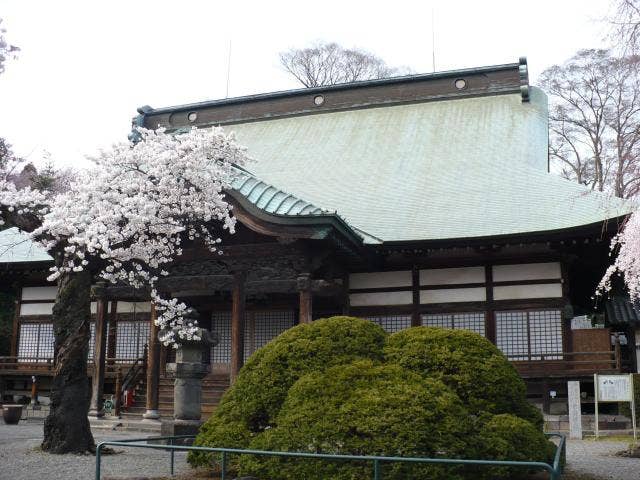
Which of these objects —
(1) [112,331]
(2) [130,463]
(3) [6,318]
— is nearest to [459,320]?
(2) [130,463]

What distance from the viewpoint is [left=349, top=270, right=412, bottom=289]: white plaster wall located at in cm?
1772

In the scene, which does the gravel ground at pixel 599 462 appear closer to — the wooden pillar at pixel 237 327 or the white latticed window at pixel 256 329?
the wooden pillar at pixel 237 327

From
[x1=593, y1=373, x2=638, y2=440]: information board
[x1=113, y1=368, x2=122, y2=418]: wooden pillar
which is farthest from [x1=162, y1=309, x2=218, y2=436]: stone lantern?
[x1=593, y1=373, x2=638, y2=440]: information board

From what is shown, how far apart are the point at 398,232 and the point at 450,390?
9.06 metres

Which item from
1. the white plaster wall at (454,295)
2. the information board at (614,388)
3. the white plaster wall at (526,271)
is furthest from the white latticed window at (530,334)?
the information board at (614,388)

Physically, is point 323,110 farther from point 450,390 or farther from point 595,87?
point 450,390

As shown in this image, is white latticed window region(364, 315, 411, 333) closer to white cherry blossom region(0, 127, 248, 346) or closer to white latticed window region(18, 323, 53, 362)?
white cherry blossom region(0, 127, 248, 346)

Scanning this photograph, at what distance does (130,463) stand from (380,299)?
27.9 feet

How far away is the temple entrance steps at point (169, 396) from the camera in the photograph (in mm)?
17625

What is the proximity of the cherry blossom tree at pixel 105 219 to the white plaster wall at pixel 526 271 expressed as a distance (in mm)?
6652

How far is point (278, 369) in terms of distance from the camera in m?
8.45

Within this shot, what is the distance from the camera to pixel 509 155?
67.3 ft

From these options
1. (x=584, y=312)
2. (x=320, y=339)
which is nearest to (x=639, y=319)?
(x=584, y=312)

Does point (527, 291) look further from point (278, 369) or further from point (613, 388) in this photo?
point (278, 369)
